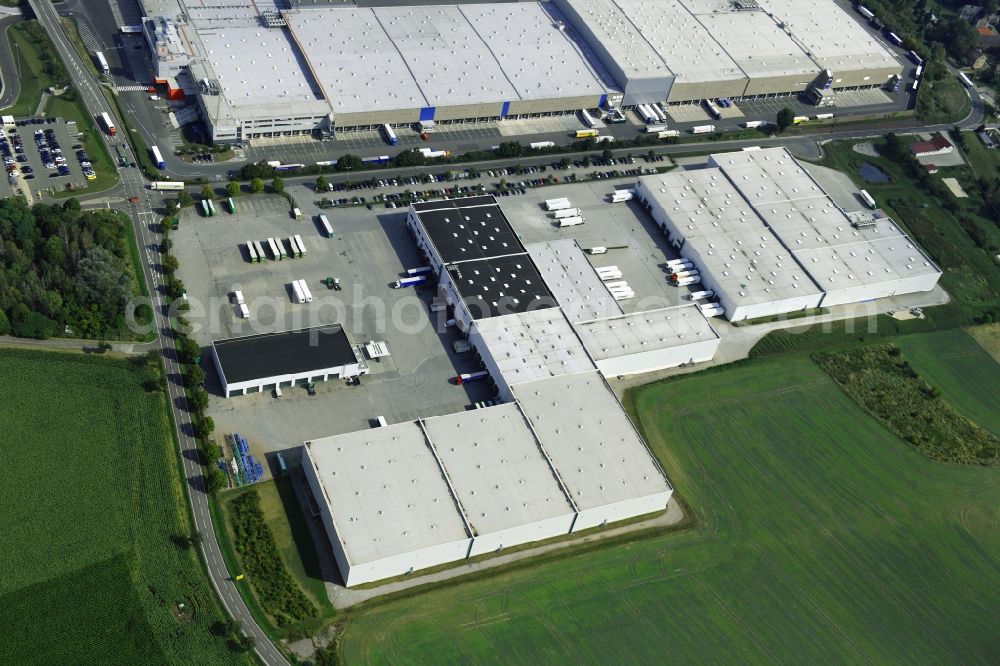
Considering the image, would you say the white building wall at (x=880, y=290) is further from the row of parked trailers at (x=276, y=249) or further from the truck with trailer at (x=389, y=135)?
the row of parked trailers at (x=276, y=249)

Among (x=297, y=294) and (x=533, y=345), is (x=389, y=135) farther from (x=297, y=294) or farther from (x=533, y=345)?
(x=533, y=345)

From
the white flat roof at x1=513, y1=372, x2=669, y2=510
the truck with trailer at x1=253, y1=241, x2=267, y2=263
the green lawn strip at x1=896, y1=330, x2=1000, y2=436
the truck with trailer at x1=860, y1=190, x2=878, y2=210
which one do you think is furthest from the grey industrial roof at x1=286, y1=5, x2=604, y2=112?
the green lawn strip at x1=896, y1=330, x2=1000, y2=436

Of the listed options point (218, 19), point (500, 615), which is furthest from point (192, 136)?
point (500, 615)

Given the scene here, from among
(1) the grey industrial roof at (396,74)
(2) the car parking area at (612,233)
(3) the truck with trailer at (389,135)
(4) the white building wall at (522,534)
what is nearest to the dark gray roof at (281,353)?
(4) the white building wall at (522,534)

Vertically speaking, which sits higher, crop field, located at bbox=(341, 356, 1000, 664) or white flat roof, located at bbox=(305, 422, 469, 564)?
white flat roof, located at bbox=(305, 422, 469, 564)

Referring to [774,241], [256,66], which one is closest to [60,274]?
[256,66]

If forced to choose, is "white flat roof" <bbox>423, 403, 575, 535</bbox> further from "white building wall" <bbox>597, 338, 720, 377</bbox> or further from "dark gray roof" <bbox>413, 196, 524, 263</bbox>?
"dark gray roof" <bbox>413, 196, 524, 263</bbox>
